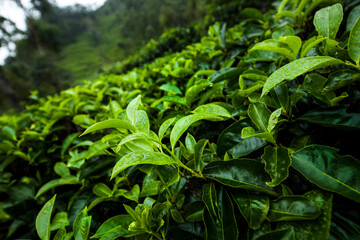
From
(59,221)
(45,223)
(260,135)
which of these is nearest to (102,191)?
(45,223)

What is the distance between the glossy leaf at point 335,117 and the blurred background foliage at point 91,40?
3.75 metres

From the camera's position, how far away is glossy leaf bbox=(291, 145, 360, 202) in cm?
46

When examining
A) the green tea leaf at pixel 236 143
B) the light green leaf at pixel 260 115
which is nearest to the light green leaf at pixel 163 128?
the green tea leaf at pixel 236 143

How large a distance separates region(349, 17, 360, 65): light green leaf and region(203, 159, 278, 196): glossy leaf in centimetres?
48

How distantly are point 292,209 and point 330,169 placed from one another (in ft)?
0.55

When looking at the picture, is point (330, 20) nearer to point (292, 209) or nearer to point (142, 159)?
point (292, 209)

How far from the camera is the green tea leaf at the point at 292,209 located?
0.45 m

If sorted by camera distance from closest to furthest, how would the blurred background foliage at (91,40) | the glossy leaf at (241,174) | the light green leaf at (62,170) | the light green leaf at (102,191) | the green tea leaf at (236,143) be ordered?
the glossy leaf at (241,174)
the green tea leaf at (236,143)
the light green leaf at (102,191)
the light green leaf at (62,170)
the blurred background foliage at (91,40)

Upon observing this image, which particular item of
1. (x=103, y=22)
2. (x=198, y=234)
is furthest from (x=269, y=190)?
(x=103, y=22)

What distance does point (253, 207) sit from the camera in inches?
21.0

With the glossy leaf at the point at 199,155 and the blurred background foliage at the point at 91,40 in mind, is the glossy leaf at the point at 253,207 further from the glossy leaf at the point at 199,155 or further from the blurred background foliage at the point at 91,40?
the blurred background foliage at the point at 91,40

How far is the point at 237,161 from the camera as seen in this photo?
598mm

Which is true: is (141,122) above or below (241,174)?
above

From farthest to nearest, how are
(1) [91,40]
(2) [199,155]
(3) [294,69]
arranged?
(1) [91,40]
(2) [199,155]
(3) [294,69]
